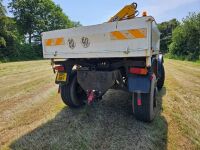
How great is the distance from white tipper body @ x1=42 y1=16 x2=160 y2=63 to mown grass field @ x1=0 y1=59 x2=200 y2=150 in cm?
126

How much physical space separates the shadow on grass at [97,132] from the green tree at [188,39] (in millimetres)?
21989

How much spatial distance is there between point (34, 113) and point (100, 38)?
228 centimetres

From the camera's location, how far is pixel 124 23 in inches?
134

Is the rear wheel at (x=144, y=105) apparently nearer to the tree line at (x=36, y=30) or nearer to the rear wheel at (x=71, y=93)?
the rear wheel at (x=71, y=93)

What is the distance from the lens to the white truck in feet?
11.0

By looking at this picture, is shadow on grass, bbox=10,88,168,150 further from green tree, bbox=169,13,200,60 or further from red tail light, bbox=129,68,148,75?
green tree, bbox=169,13,200,60

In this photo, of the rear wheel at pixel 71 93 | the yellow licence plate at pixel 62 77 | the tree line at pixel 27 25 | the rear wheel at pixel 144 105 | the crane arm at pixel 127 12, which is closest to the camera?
the rear wheel at pixel 144 105

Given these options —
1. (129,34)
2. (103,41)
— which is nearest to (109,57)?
(103,41)

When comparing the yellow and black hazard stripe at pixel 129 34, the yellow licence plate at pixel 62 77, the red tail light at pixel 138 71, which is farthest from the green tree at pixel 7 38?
the red tail light at pixel 138 71

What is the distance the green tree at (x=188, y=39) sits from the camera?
83.5 ft

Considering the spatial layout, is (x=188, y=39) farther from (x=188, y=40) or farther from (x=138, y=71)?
(x=138, y=71)

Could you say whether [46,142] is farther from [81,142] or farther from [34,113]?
[34,113]

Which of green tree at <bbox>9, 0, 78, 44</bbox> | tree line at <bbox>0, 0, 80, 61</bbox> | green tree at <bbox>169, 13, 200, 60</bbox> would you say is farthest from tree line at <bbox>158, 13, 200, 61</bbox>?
green tree at <bbox>9, 0, 78, 44</bbox>

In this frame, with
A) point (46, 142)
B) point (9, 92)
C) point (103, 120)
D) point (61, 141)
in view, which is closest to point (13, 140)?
point (46, 142)
